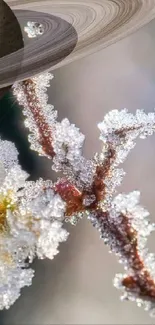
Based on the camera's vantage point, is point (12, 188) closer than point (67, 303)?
Yes

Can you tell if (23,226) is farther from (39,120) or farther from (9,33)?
(9,33)

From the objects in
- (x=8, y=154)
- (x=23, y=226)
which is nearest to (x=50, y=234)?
(x=23, y=226)

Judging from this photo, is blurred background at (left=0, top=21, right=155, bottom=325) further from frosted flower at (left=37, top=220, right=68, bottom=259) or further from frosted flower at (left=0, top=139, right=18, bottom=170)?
frosted flower at (left=37, top=220, right=68, bottom=259)

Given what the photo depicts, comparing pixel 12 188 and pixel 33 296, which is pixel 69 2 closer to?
pixel 12 188

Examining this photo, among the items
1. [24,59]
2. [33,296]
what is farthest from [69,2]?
[33,296]

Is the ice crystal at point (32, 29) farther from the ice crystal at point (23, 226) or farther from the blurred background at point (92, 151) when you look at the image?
the ice crystal at point (23, 226)

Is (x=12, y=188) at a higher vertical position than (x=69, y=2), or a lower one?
lower

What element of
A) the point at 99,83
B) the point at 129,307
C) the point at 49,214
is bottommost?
the point at 129,307
